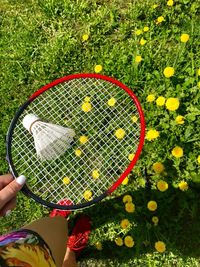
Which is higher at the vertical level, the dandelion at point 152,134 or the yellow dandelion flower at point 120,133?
the yellow dandelion flower at point 120,133

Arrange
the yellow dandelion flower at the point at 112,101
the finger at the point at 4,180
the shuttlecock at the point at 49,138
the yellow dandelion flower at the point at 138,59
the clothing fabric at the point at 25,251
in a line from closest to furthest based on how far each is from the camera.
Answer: the clothing fabric at the point at 25,251 < the finger at the point at 4,180 < the shuttlecock at the point at 49,138 < the yellow dandelion flower at the point at 112,101 < the yellow dandelion flower at the point at 138,59

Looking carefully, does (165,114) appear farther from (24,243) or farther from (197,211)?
(24,243)

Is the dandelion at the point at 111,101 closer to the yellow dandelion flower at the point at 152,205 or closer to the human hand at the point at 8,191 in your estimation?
the yellow dandelion flower at the point at 152,205

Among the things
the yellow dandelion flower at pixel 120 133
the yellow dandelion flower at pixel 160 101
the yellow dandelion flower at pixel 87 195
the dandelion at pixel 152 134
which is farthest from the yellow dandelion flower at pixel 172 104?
the yellow dandelion flower at pixel 87 195

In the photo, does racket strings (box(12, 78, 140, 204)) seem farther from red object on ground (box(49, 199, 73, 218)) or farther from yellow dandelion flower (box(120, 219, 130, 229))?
yellow dandelion flower (box(120, 219, 130, 229))

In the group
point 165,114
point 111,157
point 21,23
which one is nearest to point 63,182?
point 111,157

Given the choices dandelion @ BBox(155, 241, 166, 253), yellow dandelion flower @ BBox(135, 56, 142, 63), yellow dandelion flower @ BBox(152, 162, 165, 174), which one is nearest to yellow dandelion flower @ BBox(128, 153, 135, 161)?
yellow dandelion flower @ BBox(152, 162, 165, 174)
